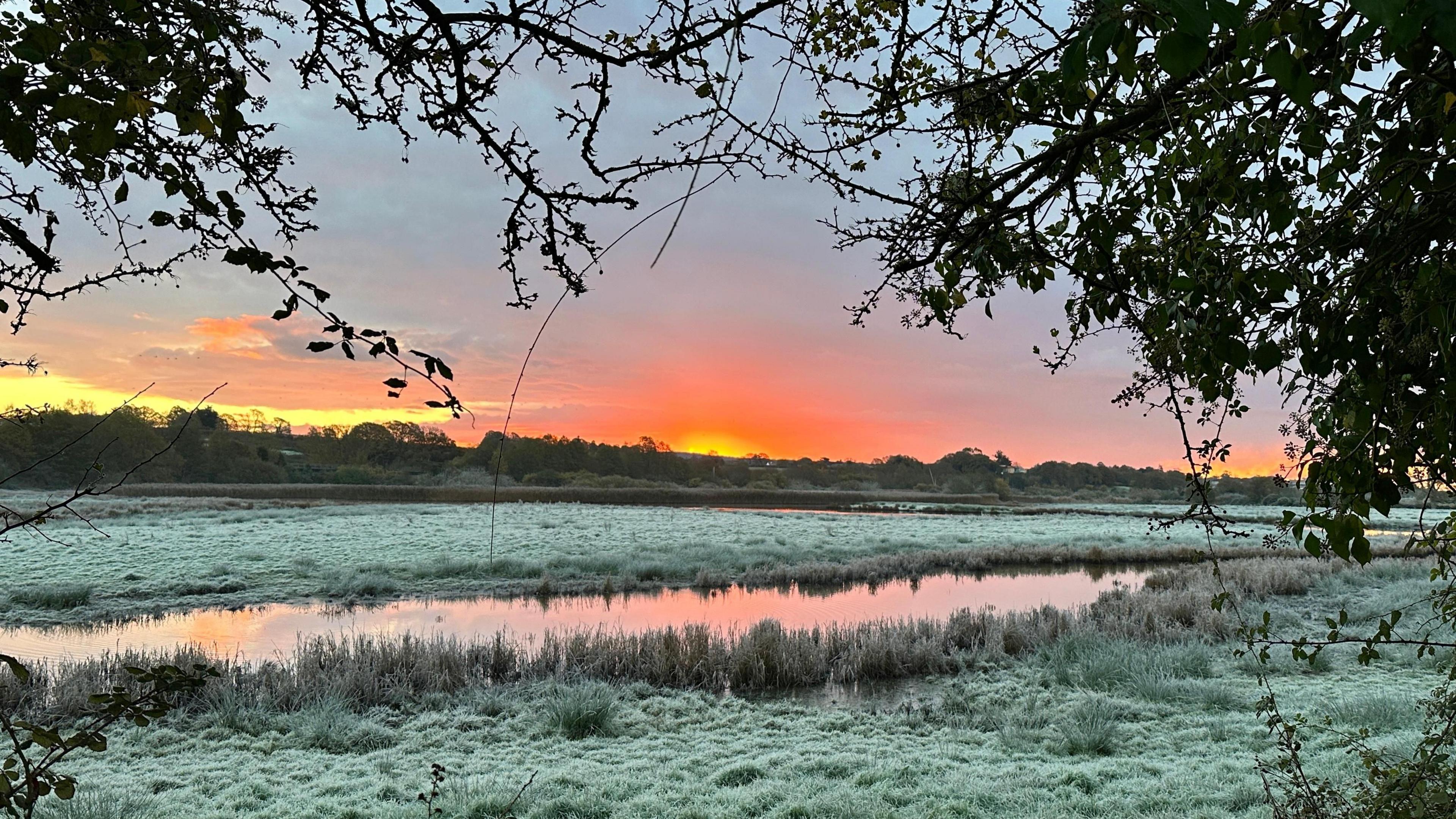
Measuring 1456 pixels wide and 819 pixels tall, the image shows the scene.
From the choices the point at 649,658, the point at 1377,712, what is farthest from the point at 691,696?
the point at 1377,712

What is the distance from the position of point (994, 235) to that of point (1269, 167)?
0.81 m

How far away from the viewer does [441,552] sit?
22.8 meters

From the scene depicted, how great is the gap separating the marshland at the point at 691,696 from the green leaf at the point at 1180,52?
151 centimetres

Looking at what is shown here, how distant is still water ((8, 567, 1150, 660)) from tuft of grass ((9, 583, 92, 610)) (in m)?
1.93

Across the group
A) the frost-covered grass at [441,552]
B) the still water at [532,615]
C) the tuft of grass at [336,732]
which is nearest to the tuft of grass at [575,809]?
the tuft of grass at [336,732]

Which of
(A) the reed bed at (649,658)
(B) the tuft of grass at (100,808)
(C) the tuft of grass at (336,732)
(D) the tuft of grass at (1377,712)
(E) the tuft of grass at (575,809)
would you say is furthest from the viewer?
(A) the reed bed at (649,658)

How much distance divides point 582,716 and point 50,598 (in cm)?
1422

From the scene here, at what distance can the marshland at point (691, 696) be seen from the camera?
5473 millimetres

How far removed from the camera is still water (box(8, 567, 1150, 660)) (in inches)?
500

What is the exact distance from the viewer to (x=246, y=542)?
23.7 metres

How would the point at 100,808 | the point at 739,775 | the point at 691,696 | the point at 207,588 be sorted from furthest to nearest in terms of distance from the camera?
the point at 207,588 → the point at 691,696 → the point at 739,775 → the point at 100,808

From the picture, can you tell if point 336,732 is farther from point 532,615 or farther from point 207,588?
point 207,588

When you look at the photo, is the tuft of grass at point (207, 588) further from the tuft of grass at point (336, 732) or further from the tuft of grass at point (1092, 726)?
the tuft of grass at point (1092, 726)

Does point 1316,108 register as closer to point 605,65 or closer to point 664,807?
point 605,65
